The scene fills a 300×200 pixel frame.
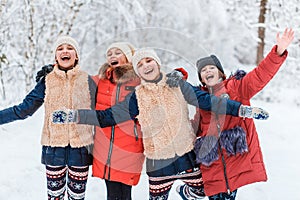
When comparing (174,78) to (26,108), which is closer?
(174,78)

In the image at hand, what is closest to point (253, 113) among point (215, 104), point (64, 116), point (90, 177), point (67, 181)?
point (215, 104)

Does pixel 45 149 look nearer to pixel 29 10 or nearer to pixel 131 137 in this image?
pixel 131 137

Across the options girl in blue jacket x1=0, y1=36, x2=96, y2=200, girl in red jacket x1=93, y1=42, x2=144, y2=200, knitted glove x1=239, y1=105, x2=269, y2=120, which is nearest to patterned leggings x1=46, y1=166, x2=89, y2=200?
girl in blue jacket x1=0, y1=36, x2=96, y2=200

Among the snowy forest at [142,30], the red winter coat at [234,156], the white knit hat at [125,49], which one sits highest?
the snowy forest at [142,30]

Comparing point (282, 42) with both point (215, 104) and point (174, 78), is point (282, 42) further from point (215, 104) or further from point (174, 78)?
point (174, 78)

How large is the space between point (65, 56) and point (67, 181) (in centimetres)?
96

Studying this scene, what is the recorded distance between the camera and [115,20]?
531 inches

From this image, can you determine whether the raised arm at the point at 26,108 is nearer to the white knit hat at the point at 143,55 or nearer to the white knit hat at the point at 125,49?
the white knit hat at the point at 125,49

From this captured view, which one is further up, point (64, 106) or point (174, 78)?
point (174, 78)

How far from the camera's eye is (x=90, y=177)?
167 inches

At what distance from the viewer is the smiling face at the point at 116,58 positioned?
289 cm

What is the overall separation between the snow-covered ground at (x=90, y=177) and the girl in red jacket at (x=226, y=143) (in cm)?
110

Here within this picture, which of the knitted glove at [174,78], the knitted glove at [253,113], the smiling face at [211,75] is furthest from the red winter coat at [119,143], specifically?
the knitted glove at [253,113]

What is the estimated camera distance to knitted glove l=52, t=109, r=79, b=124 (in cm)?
253
